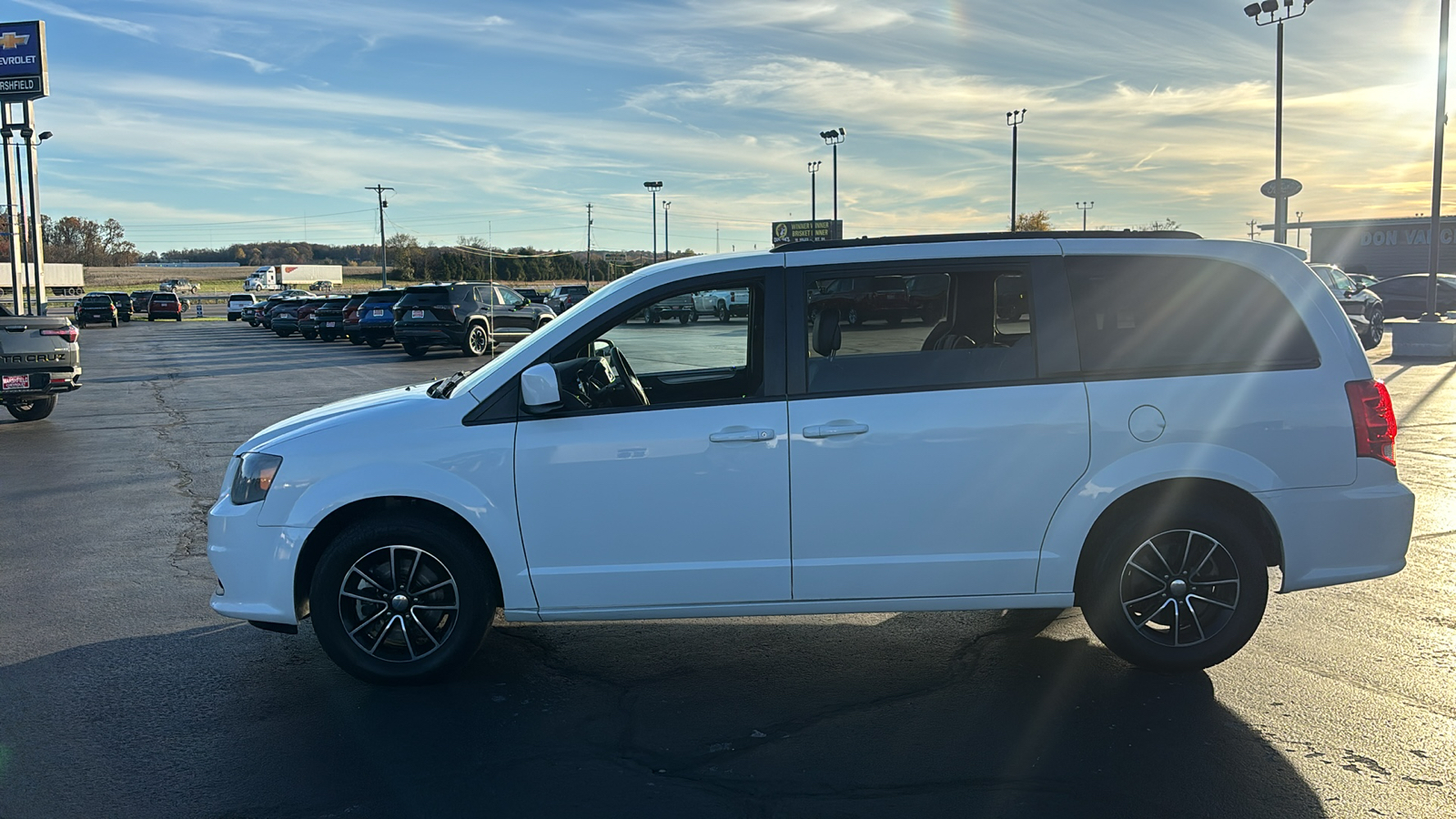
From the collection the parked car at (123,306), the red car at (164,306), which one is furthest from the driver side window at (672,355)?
the parked car at (123,306)

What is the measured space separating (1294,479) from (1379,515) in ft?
1.39

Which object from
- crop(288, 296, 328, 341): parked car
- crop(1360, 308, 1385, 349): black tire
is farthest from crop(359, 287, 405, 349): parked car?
crop(1360, 308, 1385, 349): black tire

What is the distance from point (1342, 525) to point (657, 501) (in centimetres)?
295

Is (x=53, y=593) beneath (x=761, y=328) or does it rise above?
beneath

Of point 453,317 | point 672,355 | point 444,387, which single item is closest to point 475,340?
point 453,317

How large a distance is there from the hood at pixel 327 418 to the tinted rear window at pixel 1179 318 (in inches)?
116

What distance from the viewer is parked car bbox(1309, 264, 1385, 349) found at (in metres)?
23.8

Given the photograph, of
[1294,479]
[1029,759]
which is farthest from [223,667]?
[1294,479]

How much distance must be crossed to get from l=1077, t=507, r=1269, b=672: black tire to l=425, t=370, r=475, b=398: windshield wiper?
2951mm

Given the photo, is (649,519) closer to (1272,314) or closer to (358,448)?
(358,448)

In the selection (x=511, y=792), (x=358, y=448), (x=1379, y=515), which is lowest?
(x=511, y=792)

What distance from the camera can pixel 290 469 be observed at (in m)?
4.52

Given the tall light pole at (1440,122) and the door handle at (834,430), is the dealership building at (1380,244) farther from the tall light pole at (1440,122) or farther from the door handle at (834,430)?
the door handle at (834,430)

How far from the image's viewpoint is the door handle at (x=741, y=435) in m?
4.40
